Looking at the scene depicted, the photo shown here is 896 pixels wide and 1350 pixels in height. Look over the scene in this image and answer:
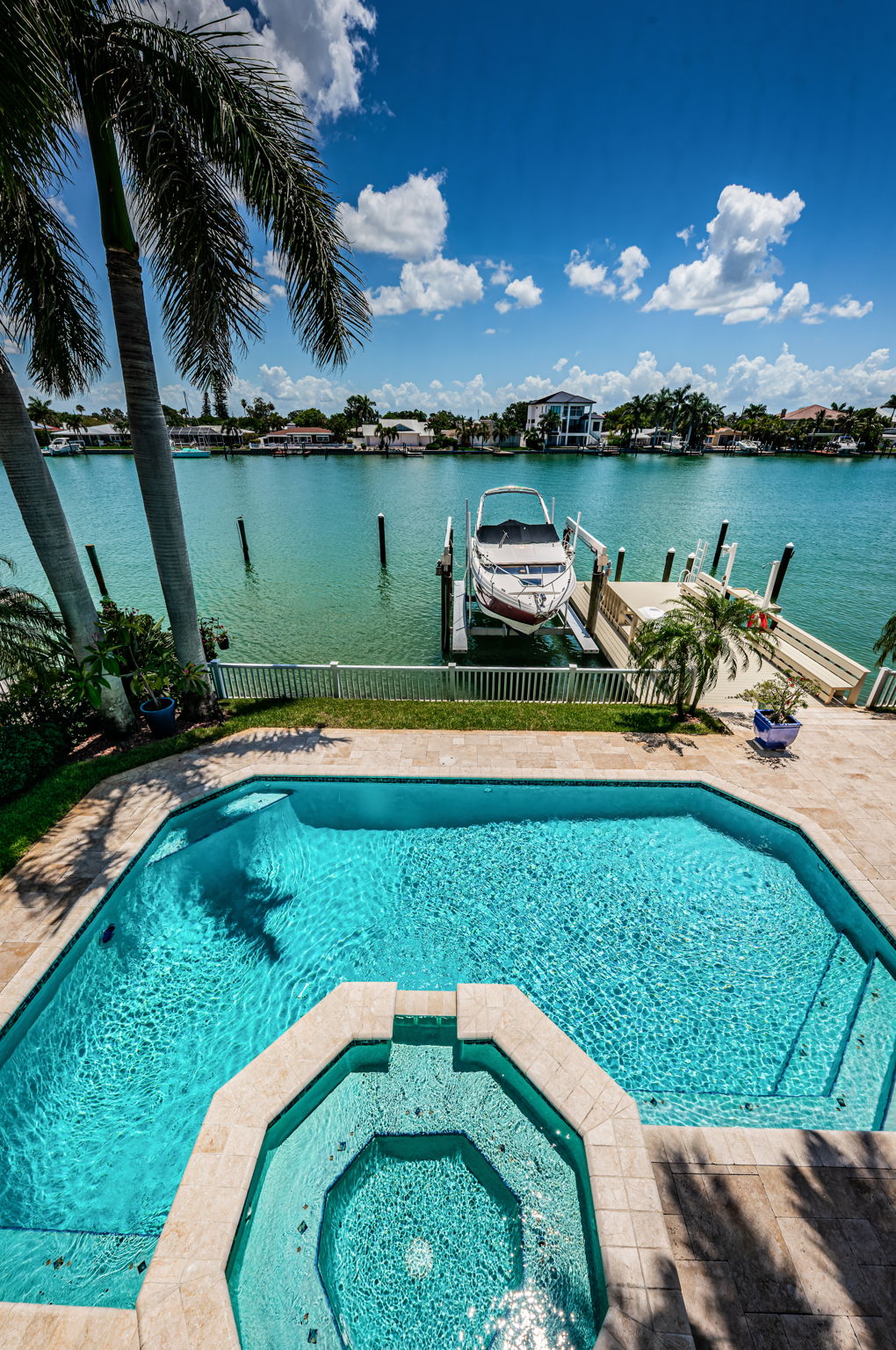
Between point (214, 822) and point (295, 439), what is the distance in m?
116

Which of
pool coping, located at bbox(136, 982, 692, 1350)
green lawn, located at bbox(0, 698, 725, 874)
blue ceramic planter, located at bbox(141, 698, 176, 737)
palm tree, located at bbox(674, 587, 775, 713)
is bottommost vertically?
green lawn, located at bbox(0, 698, 725, 874)

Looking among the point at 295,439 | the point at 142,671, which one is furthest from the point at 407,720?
the point at 295,439

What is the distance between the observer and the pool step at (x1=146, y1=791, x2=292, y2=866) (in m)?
7.96

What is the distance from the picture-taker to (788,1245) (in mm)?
3889

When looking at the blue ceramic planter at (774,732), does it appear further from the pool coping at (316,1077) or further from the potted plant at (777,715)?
the pool coping at (316,1077)

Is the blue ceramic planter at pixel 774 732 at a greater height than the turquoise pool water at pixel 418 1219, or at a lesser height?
greater

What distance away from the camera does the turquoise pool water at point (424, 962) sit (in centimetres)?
477

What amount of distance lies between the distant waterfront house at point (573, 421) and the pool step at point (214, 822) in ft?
368

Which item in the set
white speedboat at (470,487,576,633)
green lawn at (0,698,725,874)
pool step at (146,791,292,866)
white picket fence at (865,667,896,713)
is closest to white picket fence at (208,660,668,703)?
green lawn at (0,698,725,874)

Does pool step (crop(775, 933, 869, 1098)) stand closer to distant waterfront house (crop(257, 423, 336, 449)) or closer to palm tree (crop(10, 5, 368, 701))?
palm tree (crop(10, 5, 368, 701))

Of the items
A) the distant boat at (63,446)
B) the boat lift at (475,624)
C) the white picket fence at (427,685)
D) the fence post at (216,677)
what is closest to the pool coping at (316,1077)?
the white picket fence at (427,685)

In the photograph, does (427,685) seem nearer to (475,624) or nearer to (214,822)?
(214,822)

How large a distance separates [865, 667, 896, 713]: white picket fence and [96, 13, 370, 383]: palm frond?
39.7 ft

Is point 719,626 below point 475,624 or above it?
above
